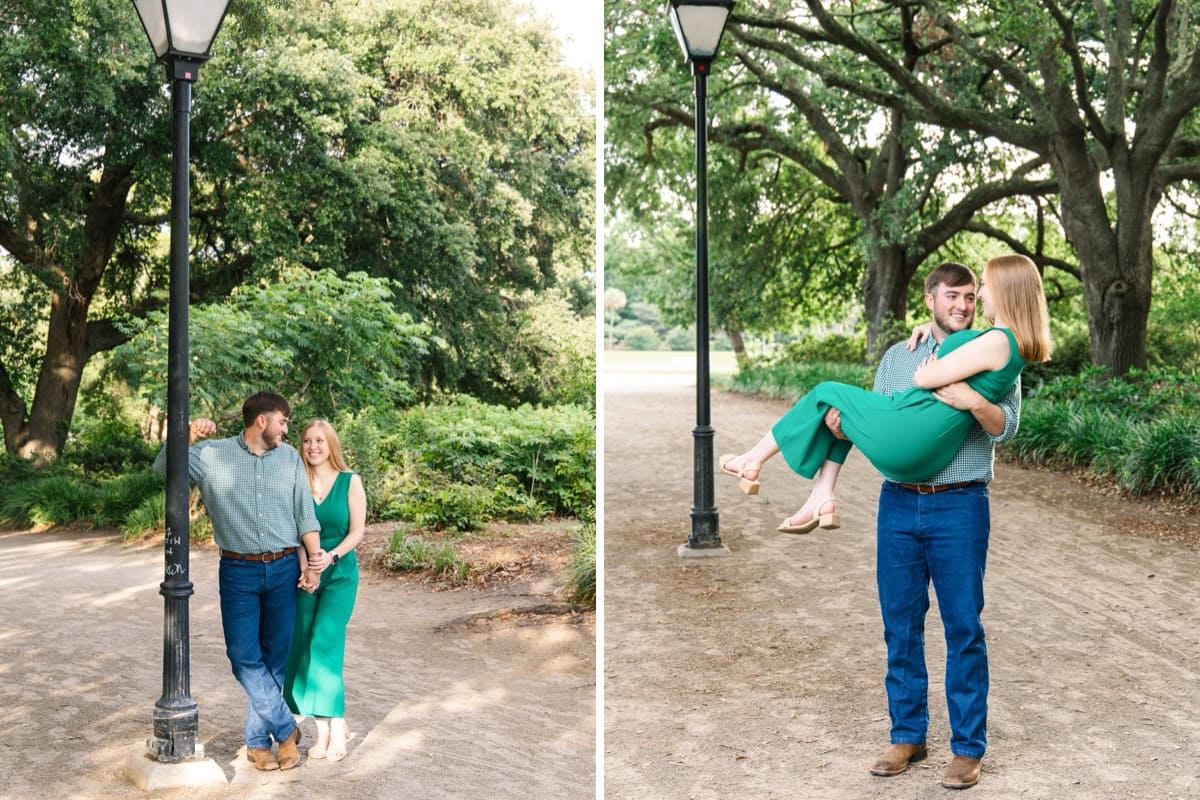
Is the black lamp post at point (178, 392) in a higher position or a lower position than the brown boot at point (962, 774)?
higher

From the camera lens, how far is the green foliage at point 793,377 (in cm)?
2017

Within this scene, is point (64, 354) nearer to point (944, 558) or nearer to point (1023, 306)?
point (944, 558)

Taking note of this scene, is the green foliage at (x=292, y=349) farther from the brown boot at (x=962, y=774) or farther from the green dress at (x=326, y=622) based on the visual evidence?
the brown boot at (x=962, y=774)

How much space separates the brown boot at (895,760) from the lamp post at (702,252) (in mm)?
4017

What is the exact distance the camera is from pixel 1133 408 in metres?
12.2

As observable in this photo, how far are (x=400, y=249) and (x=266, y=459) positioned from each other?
1383cm

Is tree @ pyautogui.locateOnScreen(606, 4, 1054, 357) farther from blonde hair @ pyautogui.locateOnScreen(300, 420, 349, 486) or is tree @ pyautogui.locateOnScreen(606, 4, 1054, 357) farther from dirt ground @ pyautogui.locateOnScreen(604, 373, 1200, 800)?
blonde hair @ pyautogui.locateOnScreen(300, 420, 349, 486)

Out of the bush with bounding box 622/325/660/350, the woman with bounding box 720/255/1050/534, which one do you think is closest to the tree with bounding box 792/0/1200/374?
the woman with bounding box 720/255/1050/534

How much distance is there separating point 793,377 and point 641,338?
23.0 m

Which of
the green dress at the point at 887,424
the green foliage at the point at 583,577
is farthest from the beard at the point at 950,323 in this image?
the green foliage at the point at 583,577

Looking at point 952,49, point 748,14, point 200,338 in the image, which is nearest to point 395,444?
point 200,338

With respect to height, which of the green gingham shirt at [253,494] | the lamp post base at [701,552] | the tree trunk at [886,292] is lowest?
the lamp post base at [701,552]

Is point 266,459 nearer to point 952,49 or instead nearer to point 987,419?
point 987,419

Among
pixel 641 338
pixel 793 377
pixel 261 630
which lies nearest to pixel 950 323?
pixel 261 630
